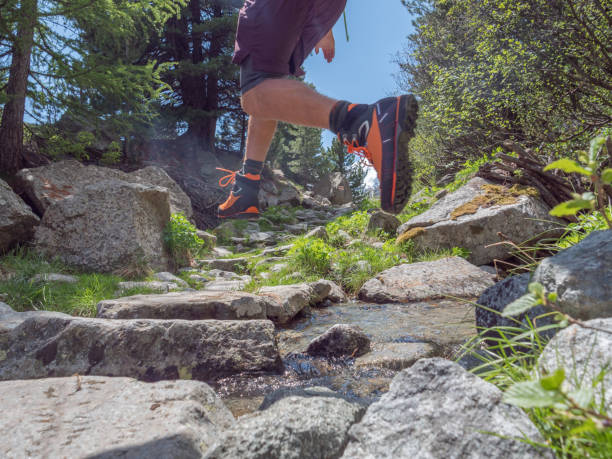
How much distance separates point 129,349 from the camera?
1.85 m

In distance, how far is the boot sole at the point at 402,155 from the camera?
1983mm

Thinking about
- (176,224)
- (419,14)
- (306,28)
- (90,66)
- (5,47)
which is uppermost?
(419,14)

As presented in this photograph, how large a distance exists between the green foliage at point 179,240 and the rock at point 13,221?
4.95ft

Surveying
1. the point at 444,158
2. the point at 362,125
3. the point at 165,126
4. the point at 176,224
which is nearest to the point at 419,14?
the point at 444,158

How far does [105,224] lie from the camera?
4332 mm

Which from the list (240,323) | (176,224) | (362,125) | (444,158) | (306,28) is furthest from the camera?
(444,158)

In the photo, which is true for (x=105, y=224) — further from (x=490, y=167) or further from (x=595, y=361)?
(x=490, y=167)

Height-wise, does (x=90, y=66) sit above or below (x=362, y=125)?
above

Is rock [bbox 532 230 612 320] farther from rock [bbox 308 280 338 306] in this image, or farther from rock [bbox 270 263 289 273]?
rock [bbox 270 263 289 273]

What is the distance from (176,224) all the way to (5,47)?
3977mm

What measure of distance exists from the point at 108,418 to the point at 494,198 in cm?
465

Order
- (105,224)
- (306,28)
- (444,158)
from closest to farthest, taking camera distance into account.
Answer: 1. (306,28)
2. (105,224)
3. (444,158)

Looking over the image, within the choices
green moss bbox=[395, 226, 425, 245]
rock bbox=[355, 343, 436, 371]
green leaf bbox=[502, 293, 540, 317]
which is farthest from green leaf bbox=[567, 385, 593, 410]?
green moss bbox=[395, 226, 425, 245]

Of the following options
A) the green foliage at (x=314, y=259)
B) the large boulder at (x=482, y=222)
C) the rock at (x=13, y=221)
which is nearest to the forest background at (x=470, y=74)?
the large boulder at (x=482, y=222)
